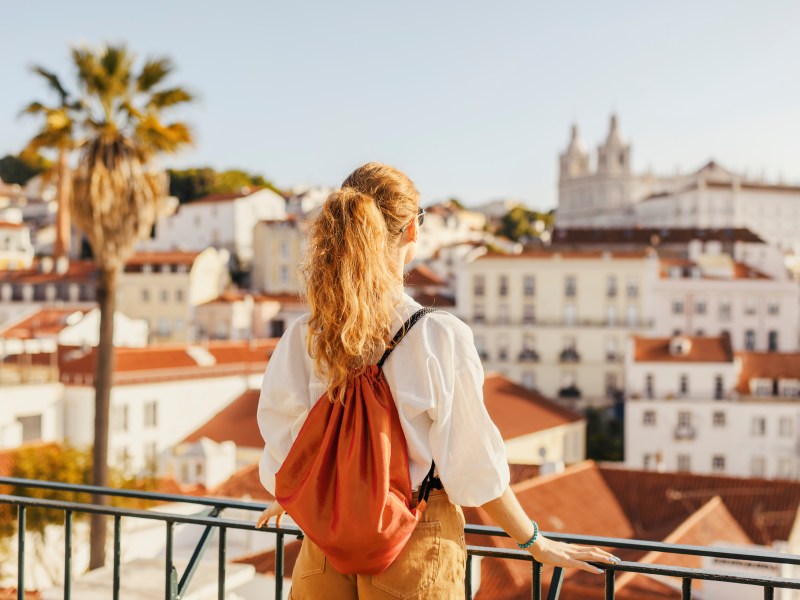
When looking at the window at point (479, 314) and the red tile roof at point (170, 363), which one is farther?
the window at point (479, 314)

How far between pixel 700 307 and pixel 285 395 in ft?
188

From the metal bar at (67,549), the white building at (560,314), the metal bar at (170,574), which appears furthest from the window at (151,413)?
the metal bar at (170,574)

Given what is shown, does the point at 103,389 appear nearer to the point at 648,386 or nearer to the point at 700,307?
the point at 648,386

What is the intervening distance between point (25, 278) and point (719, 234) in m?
54.5

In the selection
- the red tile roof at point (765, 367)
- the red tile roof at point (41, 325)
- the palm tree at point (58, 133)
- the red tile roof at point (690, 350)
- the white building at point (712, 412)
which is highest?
the palm tree at point (58, 133)

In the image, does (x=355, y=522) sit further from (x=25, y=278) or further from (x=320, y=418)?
(x=25, y=278)

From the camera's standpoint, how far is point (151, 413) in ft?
109

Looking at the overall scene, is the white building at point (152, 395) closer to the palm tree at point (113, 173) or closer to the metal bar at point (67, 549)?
the palm tree at point (113, 173)

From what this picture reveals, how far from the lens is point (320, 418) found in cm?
241

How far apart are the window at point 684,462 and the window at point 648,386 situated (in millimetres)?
3266

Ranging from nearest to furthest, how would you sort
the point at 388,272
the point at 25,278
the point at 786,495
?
the point at 388,272 < the point at 786,495 < the point at 25,278

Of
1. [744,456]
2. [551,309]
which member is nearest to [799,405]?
[744,456]

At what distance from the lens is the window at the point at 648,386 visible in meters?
43.0

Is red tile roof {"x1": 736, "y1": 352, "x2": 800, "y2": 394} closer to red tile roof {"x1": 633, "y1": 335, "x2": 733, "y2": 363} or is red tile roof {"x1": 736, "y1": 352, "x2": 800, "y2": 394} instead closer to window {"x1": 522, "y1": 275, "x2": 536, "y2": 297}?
red tile roof {"x1": 633, "y1": 335, "x2": 733, "y2": 363}
